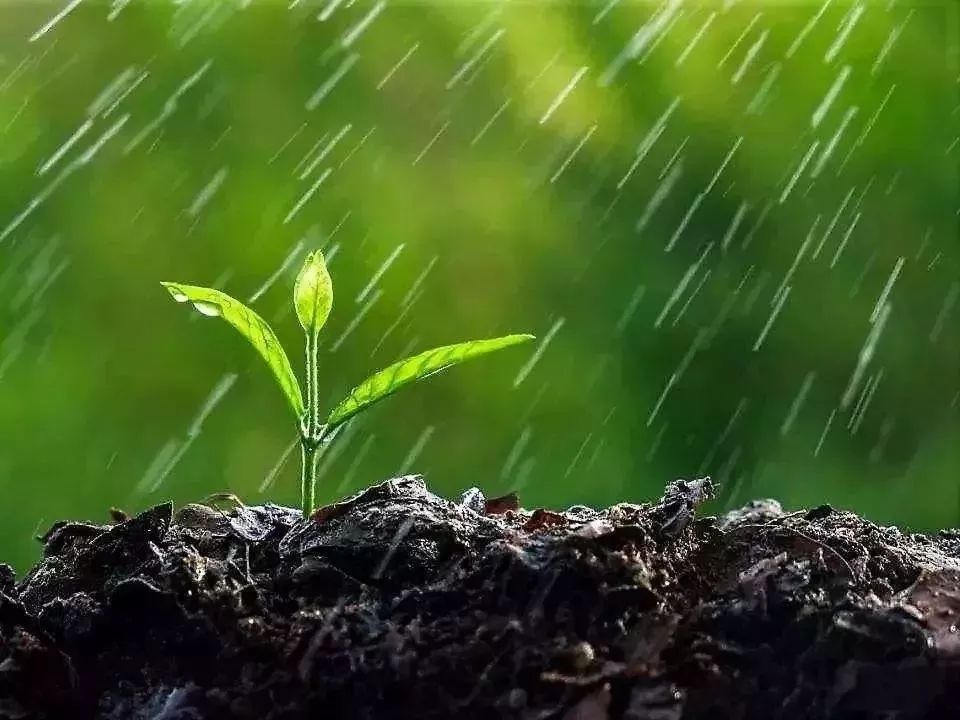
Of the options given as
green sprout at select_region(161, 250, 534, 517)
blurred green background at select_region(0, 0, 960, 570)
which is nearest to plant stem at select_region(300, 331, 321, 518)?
green sprout at select_region(161, 250, 534, 517)

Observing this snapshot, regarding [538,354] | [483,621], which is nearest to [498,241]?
[538,354]

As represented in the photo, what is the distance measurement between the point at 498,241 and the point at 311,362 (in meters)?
1.16

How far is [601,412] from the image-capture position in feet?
5.98

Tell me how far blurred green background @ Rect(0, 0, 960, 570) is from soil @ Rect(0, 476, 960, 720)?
1148 mm

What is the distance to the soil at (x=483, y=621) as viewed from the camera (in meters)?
0.51

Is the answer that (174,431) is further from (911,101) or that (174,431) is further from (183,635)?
(911,101)

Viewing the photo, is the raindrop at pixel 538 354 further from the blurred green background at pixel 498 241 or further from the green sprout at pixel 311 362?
the green sprout at pixel 311 362

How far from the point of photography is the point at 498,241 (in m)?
1.89

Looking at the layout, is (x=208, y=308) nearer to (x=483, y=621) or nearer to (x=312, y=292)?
(x=312, y=292)

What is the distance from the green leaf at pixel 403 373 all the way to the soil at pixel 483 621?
9cm

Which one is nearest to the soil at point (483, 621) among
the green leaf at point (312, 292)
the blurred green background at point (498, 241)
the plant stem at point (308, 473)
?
Result: the plant stem at point (308, 473)

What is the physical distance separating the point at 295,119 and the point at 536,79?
485mm

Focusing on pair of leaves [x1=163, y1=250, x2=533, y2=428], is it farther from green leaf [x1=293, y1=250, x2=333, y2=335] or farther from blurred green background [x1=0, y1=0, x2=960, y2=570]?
blurred green background [x1=0, y1=0, x2=960, y2=570]

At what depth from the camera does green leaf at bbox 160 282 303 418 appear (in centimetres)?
71
